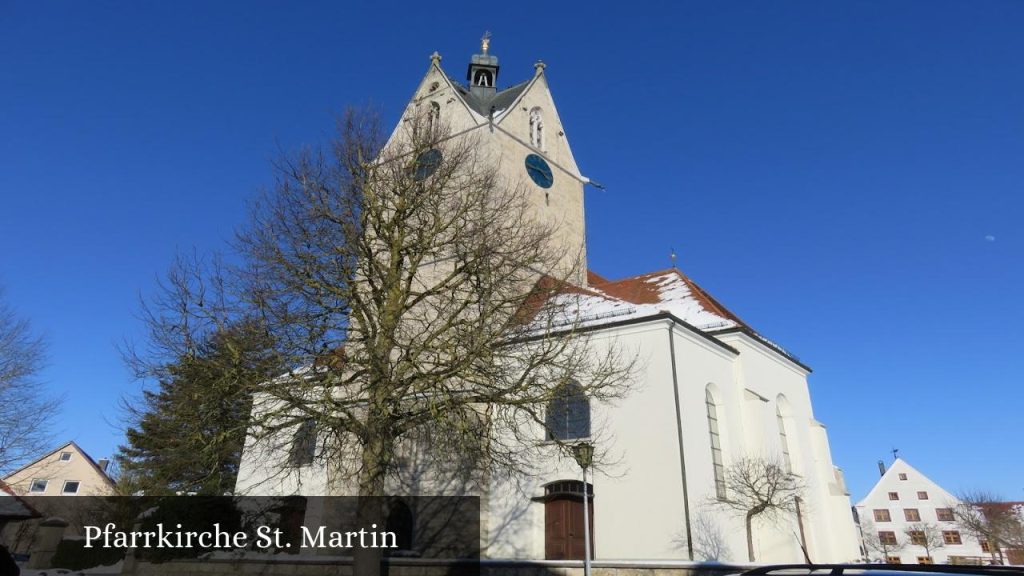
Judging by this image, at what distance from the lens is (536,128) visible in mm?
27656

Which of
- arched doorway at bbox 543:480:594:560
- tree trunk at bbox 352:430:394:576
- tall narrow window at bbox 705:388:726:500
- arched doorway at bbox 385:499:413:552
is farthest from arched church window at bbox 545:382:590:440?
tree trunk at bbox 352:430:394:576

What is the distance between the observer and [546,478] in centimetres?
1609

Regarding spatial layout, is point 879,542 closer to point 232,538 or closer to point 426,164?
point 232,538

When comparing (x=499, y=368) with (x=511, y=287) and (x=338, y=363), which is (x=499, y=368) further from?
(x=338, y=363)

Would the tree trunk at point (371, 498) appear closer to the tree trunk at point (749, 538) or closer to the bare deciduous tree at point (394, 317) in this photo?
the bare deciduous tree at point (394, 317)

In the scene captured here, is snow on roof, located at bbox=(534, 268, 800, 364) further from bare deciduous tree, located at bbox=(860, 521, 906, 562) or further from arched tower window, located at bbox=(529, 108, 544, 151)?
bare deciduous tree, located at bbox=(860, 521, 906, 562)

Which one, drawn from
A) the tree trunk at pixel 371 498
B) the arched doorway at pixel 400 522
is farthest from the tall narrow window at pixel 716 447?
the tree trunk at pixel 371 498

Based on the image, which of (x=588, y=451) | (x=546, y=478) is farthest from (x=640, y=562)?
(x=546, y=478)

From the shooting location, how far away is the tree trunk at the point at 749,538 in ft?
52.0

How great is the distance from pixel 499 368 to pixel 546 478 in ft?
19.3

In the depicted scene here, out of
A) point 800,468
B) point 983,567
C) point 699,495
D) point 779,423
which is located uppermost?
point 779,423

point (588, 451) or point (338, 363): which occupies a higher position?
point (338, 363)

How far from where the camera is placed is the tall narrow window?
627 inches

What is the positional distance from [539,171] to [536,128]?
9.34ft
